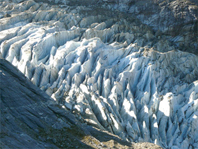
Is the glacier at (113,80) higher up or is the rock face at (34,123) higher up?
the rock face at (34,123)

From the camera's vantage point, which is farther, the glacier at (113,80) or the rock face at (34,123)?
the glacier at (113,80)

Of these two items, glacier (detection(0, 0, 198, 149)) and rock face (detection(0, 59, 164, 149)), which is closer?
rock face (detection(0, 59, 164, 149))

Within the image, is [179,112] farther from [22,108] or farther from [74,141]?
[22,108]

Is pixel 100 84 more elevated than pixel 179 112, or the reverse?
pixel 100 84

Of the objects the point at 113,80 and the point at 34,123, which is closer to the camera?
the point at 34,123

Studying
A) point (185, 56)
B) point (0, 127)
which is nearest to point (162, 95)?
point (185, 56)

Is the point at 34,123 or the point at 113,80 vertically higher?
the point at 34,123

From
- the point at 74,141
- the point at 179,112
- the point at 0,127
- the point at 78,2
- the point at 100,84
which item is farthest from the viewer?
the point at 78,2

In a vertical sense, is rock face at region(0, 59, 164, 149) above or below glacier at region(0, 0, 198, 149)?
above
